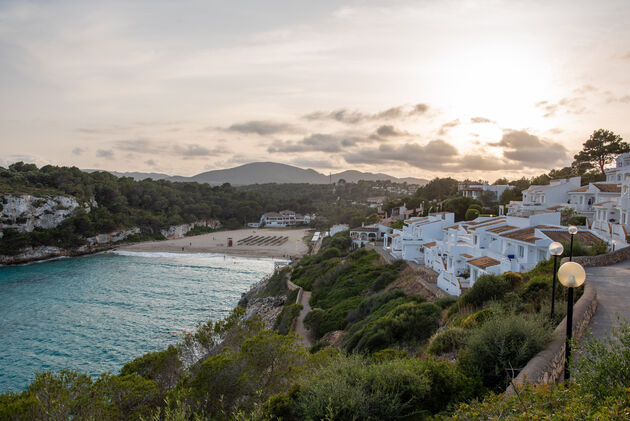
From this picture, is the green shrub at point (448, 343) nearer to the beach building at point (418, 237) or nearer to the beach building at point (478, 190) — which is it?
the beach building at point (418, 237)

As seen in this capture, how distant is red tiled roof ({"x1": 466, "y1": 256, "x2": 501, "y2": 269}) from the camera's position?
15977 millimetres

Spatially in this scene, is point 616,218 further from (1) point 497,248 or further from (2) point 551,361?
(2) point 551,361

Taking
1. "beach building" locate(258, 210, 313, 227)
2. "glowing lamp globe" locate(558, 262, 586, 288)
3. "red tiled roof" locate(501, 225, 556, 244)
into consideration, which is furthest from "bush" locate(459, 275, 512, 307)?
"beach building" locate(258, 210, 313, 227)

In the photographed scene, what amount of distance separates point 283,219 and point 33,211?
43051 millimetres

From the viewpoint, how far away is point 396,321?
500 inches

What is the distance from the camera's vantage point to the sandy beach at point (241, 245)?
4900 centimetres

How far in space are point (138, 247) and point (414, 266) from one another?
4277 centimetres

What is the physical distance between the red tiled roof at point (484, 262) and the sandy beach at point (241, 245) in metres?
30.8

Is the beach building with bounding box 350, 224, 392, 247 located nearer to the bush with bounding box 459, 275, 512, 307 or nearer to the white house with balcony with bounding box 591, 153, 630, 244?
the white house with balcony with bounding box 591, 153, 630, 244

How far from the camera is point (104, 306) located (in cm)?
2714

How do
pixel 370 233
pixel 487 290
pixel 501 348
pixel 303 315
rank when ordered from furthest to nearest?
pixel 370 233
pixel 303 315
pixel 487 290
pixel 501 348

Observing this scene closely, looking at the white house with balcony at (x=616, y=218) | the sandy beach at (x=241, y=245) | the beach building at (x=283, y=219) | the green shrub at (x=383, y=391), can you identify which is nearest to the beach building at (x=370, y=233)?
the sandy beach at (x=241, y=245)

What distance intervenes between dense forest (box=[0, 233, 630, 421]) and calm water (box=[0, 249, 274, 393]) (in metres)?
10.1

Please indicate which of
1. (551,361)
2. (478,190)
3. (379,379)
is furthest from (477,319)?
(478,190)
